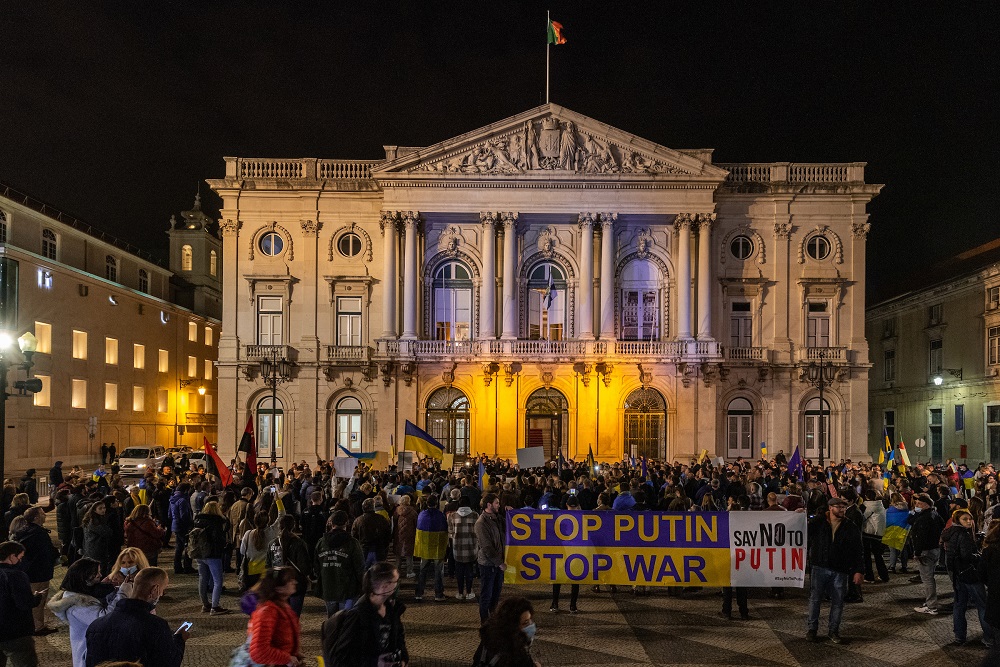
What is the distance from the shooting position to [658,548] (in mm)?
12234

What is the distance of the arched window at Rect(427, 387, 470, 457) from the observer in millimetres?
42125

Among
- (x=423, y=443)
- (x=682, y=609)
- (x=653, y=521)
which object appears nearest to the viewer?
(x=653, y=521)

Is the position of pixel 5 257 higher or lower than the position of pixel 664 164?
lower

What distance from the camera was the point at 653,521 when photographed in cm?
1224

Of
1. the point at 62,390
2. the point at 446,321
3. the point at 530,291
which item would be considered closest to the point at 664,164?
the point at 530,291

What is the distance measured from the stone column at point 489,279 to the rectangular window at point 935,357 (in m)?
26.8

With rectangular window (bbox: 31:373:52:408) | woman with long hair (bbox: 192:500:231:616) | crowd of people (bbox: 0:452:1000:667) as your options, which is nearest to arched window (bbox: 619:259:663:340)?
crowd of people (bbox: 0:452:1000:667)

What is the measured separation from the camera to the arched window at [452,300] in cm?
4331

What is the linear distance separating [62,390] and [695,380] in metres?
34.6

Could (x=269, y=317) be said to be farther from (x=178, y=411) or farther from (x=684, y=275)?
(x=684, y=275)

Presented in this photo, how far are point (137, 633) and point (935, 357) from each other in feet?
166

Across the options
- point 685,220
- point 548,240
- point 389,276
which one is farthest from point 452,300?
point 685,220

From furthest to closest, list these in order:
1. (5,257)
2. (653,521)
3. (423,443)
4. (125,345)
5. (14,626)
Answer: (125,345) → (5,257) → (423,443) → (653,521) → (14,626)

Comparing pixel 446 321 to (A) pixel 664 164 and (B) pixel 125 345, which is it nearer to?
(A) pixel 664 164
